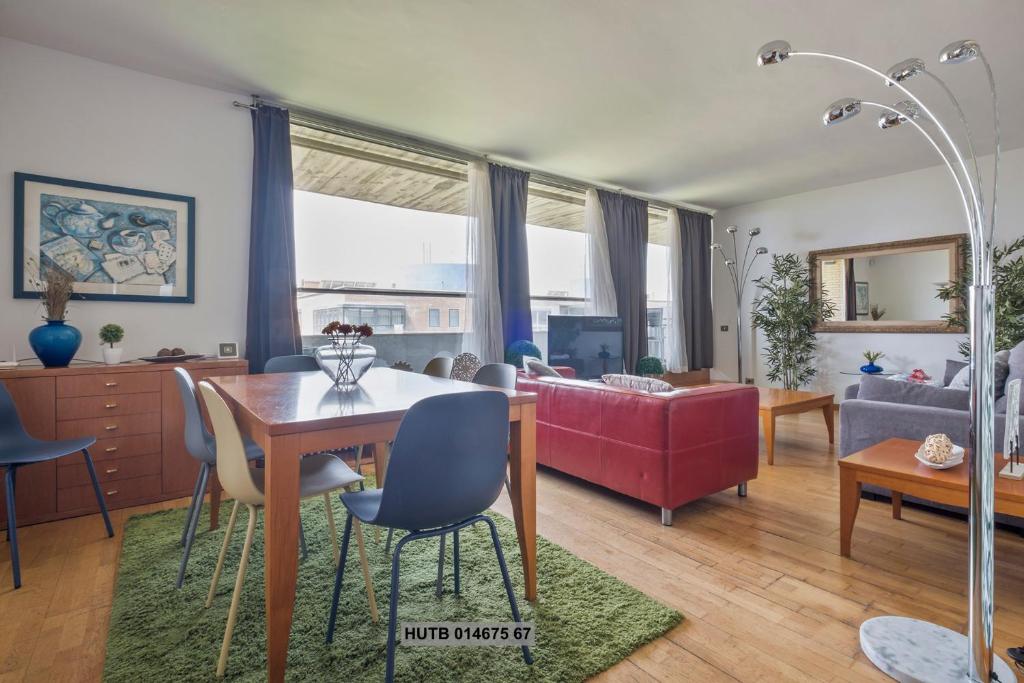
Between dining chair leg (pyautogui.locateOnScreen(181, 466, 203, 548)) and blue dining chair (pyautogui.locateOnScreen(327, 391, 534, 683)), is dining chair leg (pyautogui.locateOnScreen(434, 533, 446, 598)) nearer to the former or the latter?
blue dining chair (pyautogui.locateOnScreen(327, 391, 534, 683))

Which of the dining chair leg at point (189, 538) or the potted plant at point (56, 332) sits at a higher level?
the potted plant at point (56, 332)

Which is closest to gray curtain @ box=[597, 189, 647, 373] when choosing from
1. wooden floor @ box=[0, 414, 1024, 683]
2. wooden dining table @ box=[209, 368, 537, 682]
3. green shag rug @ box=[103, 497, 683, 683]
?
wooden floor @ box=[0, 414, 1024, 683]

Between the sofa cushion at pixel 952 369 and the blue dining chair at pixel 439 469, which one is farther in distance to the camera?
the sofa cushion at pixel 952 369

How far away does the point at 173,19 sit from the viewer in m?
2.61

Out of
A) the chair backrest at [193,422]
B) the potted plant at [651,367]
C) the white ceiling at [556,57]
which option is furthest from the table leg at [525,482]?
the potted plant at [651,367]

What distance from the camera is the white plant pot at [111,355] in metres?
2.90

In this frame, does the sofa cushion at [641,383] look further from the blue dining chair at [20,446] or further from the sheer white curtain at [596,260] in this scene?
the sheer white curtain at [596,260]

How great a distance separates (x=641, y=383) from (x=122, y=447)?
2952 mm

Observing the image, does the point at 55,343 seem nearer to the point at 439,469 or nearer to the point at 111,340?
the point at 111,340

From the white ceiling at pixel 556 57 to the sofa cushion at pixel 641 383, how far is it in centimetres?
195

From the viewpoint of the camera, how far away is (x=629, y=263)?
6023 mm

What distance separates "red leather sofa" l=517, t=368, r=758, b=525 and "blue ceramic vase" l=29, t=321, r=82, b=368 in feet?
8.93

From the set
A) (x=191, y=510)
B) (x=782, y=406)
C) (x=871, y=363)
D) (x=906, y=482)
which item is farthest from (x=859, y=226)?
(x=191, y=510)

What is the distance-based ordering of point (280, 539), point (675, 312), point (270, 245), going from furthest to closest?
1. point (675, 312)
2. point (270, 245)
3. point (280, 539)
